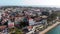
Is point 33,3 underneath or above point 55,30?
above

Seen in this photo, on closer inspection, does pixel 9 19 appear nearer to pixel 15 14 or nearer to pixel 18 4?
pixel 15 14

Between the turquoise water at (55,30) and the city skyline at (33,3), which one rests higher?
the city skyline at (33,3)

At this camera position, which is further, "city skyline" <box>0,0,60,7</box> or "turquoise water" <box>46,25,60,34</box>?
"city skyline" <box>0,0,60,7</box>

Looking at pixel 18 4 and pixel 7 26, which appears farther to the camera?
pixel 18 4

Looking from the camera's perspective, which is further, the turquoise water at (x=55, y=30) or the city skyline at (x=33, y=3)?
the city skyline at (x=33, y=3)

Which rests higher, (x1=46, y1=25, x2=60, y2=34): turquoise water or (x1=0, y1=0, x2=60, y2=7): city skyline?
A: (x1=0, y1=0, x2=60, y2=7): city skyline

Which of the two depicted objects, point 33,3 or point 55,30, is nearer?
point 55,30

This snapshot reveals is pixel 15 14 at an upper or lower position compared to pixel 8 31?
upper

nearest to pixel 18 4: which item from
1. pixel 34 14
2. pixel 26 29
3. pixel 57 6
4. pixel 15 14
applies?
pixel 15 14

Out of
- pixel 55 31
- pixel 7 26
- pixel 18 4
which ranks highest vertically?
pixel 18 4

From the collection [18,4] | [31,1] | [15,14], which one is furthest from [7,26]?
[31,1]
